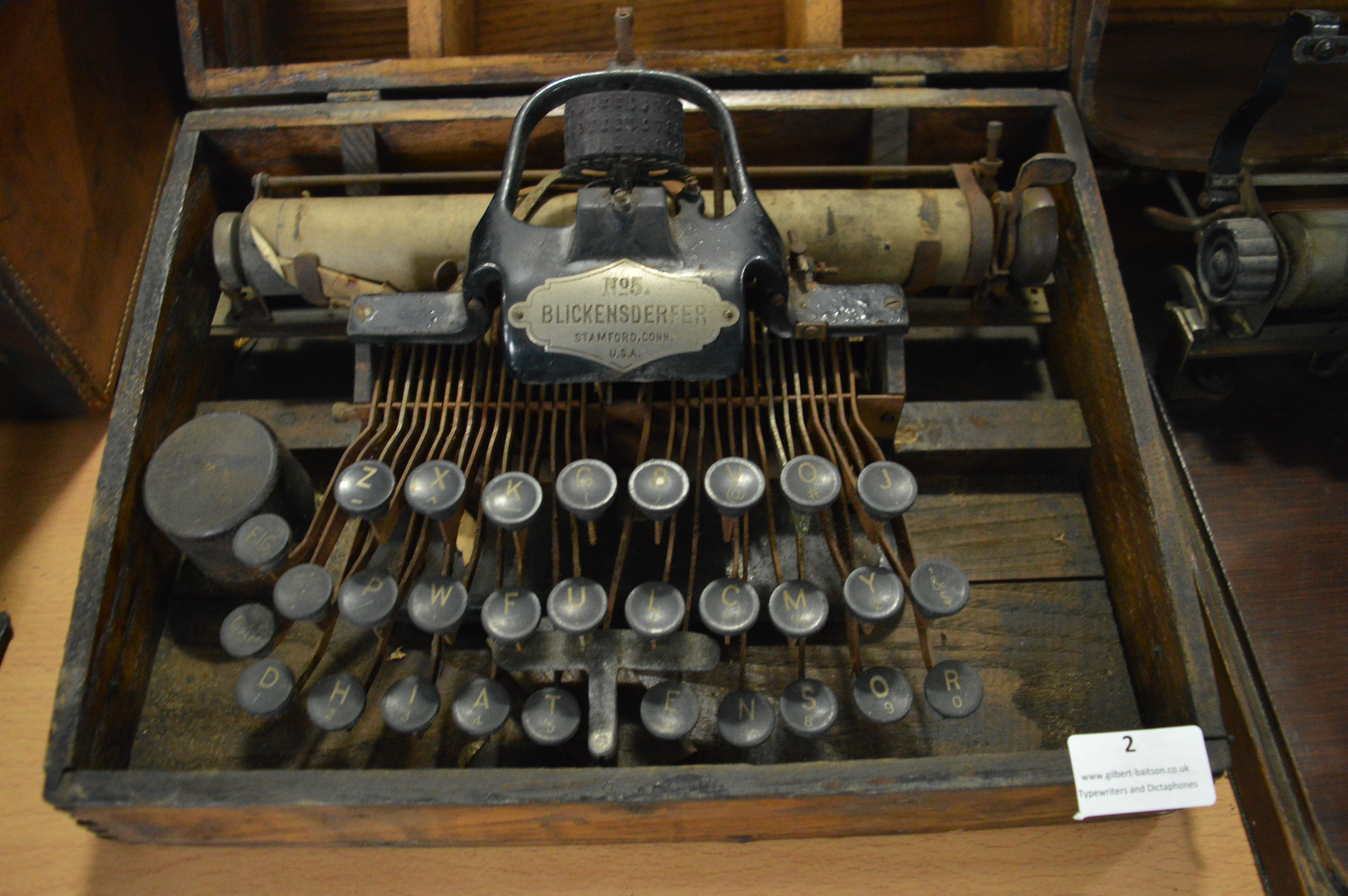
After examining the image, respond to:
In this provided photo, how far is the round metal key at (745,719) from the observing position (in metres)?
1.31

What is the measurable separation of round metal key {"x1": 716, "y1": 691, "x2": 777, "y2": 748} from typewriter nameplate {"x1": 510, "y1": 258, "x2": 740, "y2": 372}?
54cm

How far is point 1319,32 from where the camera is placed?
5.33 ft

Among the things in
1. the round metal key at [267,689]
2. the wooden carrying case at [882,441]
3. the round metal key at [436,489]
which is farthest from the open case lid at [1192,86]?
the round metal key at [267,689]

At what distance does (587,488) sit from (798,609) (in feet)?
1.18

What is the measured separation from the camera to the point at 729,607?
4.30 ft

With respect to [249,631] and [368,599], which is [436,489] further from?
[249,631]

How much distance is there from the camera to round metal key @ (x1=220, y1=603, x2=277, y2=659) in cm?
137

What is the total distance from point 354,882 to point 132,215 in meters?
1.68

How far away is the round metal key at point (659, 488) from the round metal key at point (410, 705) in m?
0.43

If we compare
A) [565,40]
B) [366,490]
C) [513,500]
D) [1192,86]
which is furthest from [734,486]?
[1192,86]

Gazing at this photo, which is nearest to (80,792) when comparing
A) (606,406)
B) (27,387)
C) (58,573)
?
(58,573)

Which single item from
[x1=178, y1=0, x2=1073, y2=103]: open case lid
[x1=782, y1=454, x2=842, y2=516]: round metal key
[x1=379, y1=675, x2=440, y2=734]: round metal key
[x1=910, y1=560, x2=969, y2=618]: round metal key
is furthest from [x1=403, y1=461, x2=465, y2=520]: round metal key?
[x1=178, y1=0, x2=1073, y2=103]: open case lid

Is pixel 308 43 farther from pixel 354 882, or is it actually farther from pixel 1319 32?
pixel 1319 32

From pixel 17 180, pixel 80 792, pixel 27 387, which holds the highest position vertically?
pixel 17 180
